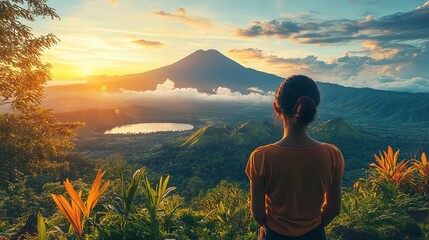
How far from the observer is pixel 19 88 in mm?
12188

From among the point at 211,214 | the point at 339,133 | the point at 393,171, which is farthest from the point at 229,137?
the point at 211,214

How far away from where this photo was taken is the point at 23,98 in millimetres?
12281

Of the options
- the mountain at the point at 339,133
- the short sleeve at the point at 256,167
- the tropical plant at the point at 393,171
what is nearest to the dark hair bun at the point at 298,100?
the short sleeve at the point at 256,167

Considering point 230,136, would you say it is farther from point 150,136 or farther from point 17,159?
point 17,159

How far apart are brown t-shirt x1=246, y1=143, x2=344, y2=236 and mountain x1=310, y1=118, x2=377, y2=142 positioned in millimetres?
163344

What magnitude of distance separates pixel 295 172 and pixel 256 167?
0.28 meters

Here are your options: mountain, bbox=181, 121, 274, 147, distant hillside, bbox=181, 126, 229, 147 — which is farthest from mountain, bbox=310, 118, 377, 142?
distant hillside, bbox=181, 126, 229, 147

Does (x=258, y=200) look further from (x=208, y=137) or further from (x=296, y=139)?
(x=208, y=137)

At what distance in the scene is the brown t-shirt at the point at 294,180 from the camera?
224 cm

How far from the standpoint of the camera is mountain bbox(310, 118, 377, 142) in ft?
530

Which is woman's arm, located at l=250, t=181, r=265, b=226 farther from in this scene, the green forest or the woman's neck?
the green forest

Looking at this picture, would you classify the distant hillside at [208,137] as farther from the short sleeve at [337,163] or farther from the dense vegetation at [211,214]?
the short sleeve at [337,163]

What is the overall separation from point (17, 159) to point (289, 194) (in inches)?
467

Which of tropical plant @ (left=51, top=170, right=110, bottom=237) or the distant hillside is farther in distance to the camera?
the distant hillside
